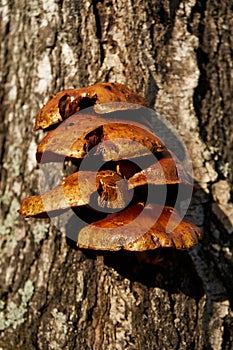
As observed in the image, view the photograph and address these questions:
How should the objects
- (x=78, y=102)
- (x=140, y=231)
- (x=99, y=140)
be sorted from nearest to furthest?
(x=140, y=231), (x=99, y=140), (x=78, y=102)

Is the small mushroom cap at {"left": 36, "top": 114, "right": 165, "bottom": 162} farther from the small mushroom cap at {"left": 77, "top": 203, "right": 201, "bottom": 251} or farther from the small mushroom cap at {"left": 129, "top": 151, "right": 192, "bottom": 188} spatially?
the small mushroom cap at {"left": 77, "top": 203, "right": 201, "bottom": 251}

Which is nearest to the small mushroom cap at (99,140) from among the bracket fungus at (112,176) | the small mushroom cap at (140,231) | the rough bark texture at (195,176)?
the bracket fungus at (112,176)

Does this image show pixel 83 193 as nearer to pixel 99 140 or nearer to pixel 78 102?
pixel 99 140

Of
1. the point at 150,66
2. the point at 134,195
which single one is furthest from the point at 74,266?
the point at 150,66

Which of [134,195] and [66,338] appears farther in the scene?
[66,338]

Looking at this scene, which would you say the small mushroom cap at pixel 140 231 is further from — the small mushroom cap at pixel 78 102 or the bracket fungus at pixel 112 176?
the small mushroom cap at pixel 78 102

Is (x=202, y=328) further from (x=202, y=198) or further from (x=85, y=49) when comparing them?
(x=85, y=49)

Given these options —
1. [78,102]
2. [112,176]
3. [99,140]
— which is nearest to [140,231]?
[112,176]
